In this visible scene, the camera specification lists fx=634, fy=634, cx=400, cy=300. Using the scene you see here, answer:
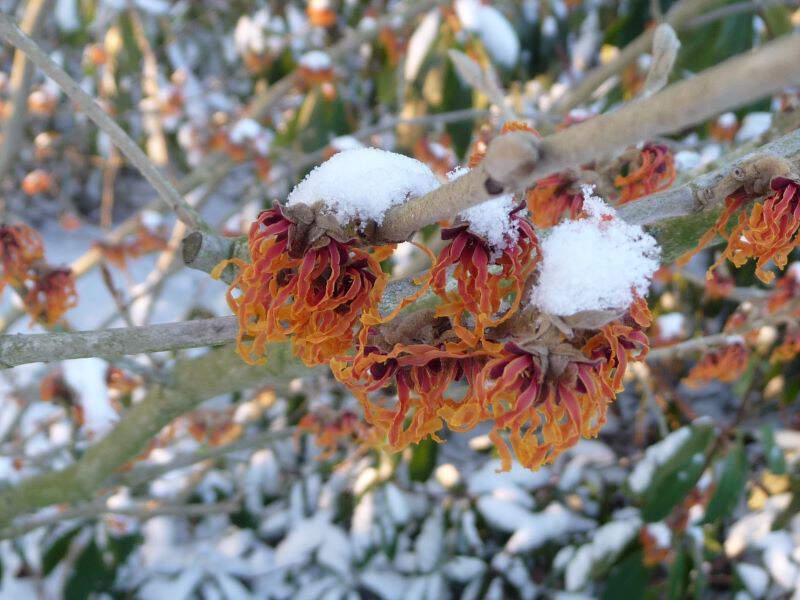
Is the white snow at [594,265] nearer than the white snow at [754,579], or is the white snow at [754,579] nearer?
the white snow at [594,265]

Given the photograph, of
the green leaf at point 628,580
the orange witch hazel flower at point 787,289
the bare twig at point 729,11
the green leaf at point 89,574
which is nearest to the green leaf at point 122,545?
the green leaf at point 89,574

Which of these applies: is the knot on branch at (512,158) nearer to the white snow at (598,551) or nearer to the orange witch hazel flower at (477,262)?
the orange witch hazel flower at (477,262)

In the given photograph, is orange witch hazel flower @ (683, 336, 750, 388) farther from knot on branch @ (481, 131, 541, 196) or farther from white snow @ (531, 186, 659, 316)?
knot on branch @ (481, 131, 541, 196)

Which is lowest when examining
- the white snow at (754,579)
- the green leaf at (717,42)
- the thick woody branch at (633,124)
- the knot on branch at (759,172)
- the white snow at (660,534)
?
the white snow at (754,579)

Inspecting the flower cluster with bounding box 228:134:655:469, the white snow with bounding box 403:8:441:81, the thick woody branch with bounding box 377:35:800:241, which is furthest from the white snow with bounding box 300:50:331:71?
the thick woody branch with bounding box 377:35:800:241

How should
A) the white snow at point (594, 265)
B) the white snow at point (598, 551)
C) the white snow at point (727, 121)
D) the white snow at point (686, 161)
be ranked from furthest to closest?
the white snow at point (727, 121) < the white snow at point (598, 551) < the white snow at point (686, 161) < the white snow at point (594, 265)

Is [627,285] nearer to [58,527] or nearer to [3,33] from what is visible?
[3,33]

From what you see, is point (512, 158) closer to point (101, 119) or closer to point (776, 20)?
point (101, 119)

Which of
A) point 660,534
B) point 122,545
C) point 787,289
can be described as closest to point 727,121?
point 787,289
